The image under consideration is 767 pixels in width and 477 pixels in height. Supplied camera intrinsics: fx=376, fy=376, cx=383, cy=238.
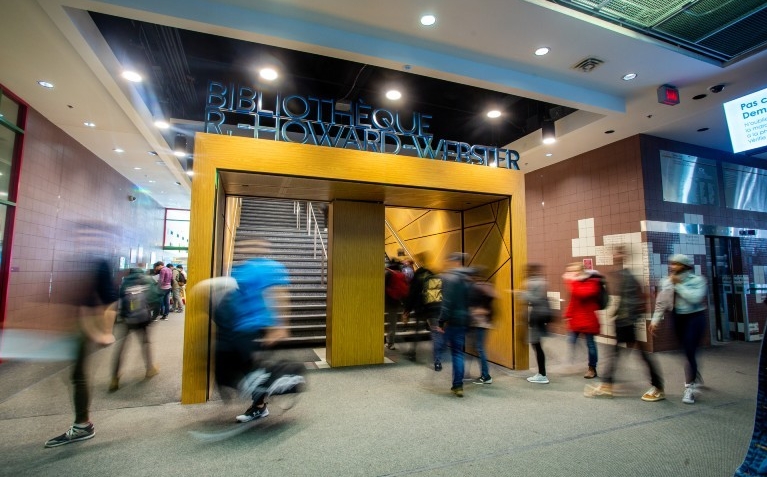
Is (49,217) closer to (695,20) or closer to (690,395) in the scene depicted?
(690,395)

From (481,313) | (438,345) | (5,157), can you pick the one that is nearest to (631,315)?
(481,313)

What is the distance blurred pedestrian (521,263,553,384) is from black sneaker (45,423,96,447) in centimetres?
453

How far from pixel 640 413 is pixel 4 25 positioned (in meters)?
7.79

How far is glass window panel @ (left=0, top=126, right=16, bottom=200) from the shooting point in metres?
5.48

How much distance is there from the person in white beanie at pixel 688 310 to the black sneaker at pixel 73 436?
5.75 m

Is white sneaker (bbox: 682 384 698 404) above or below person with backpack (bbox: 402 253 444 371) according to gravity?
below

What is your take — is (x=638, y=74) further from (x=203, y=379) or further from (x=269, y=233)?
(x=269, y=233)

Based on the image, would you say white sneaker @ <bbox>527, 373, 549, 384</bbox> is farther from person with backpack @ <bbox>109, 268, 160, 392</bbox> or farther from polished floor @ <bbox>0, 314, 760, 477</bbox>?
person with backpack @ <bbox>109, 268, 160, 392</bbox>

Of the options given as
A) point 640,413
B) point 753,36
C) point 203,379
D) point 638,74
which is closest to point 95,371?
point 203,379

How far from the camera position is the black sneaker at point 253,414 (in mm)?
3438

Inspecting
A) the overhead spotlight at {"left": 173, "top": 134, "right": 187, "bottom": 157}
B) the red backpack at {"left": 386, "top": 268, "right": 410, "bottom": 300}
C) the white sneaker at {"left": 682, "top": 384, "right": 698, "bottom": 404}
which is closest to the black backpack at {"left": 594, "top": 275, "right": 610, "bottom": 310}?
the white sneaker at {"left": 682, "top": 384, "right": 698, "bottom": 404}

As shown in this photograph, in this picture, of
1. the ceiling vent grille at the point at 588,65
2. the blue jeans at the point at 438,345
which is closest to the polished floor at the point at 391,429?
the blue jeans at the point at 438,345

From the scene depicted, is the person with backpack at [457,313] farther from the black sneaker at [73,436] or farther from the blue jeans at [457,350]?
the black sneaker at [73,436]

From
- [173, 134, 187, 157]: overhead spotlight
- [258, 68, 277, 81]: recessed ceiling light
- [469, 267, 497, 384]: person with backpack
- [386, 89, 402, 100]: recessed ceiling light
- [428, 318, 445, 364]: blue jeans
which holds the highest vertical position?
[386, 89, 402, 100]: recessed ceiling light
